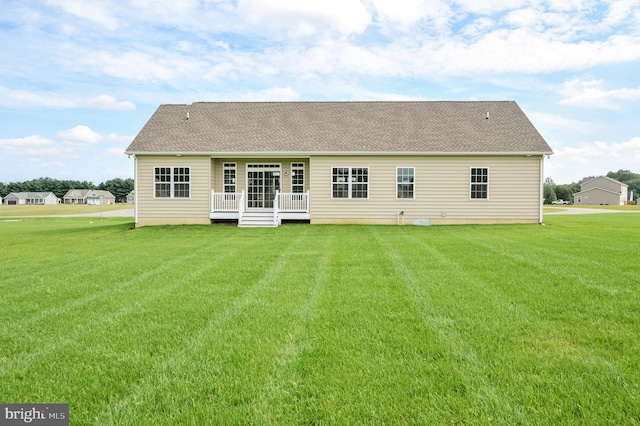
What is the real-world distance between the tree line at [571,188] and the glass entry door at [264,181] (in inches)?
3381

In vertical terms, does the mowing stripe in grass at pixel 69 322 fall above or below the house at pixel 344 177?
below

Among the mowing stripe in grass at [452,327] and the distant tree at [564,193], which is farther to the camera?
the distant tree at [564,193]

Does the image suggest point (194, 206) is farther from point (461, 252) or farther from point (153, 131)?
point (461, 252)

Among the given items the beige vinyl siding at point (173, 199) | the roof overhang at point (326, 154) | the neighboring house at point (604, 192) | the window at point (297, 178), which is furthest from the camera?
the neighboring house at point (604, 192)

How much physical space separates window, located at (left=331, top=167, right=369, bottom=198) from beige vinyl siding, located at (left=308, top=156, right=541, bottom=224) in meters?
0.21

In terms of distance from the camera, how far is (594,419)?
259cm

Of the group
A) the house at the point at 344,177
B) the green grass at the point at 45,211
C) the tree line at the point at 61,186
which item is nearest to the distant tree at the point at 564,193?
the house at the point at 344,177

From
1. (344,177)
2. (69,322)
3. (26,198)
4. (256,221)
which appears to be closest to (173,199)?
(256,221)

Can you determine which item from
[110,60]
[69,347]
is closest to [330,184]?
[110,60]

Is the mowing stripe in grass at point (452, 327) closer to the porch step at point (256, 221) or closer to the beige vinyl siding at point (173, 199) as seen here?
the porch step at point (256, 221)

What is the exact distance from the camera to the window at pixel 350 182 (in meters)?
18.3

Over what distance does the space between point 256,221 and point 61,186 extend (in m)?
136

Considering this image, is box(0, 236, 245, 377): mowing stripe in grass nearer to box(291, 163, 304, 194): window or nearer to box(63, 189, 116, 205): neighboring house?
box(291, 163, 304, 194): window

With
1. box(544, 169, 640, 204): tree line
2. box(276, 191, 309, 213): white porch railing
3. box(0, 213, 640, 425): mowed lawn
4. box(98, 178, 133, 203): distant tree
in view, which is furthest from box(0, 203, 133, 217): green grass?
box(544, 169, 640, 204): tree line
